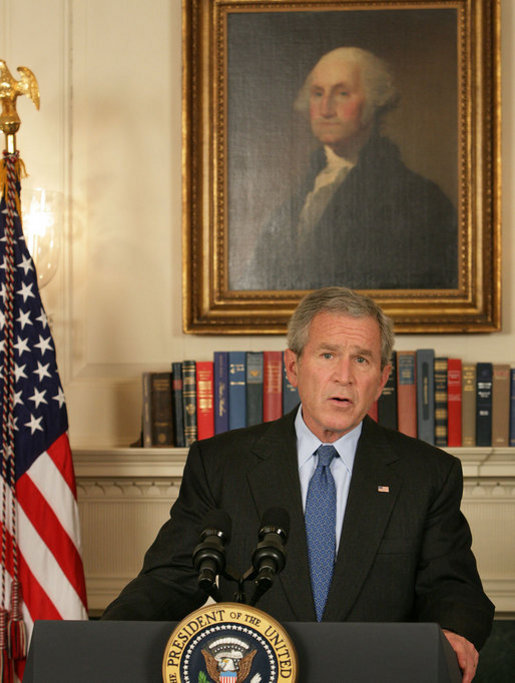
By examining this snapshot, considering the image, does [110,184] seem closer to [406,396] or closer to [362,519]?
[406,396]

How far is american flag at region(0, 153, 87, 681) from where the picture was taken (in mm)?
3238

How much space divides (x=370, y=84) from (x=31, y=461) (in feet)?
7.19

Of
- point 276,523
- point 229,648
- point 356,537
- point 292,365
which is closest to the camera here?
point 229,648

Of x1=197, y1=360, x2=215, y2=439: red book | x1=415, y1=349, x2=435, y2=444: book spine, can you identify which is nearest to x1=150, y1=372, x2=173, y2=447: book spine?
Result: x1=197, y1=360, x2=215, y2=439: red book

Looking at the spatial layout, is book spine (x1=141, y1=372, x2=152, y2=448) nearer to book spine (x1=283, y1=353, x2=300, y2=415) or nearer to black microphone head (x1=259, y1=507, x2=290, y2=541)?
book spine (x1=283, y1=353, x2=300, y2=415)

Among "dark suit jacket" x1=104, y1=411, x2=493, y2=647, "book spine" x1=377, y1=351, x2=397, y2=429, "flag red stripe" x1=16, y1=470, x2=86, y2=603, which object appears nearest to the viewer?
"dark suit jacket" x1=104, y1=411, x2=493, y2=647

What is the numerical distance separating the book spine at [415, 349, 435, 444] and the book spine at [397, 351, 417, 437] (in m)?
0.02

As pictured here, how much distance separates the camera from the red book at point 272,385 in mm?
3738

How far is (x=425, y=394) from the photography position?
12.2 feet

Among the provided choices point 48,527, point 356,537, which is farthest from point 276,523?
point 48,527

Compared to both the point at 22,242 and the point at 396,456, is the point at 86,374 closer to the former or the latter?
the point at 22,242

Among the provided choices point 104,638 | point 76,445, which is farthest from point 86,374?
point 104,638

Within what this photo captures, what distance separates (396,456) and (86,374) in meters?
2.00

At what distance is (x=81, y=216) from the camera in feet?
13.2
